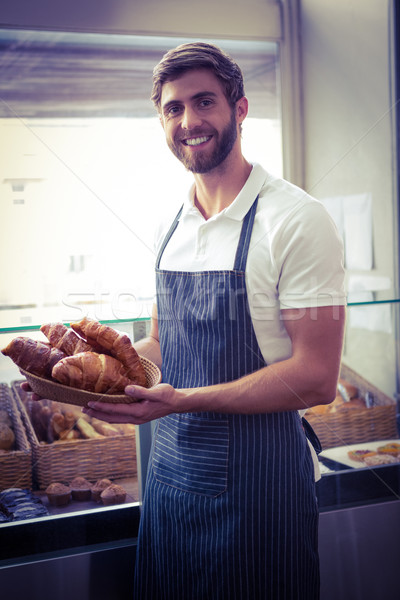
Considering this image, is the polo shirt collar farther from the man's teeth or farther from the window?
the window

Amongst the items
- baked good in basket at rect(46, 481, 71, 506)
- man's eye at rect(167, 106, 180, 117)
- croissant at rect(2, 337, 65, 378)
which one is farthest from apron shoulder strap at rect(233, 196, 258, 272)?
baked good in basket at rect(46, 481, 71, 506)

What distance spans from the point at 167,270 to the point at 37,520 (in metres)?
0.56

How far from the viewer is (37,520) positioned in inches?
47.3

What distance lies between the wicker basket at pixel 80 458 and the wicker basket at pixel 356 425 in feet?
1.48

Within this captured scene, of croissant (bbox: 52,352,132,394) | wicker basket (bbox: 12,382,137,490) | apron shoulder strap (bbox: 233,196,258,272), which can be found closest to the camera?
croissant (bbox: 52,352,132,394)

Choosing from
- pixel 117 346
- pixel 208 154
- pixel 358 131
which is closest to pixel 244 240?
pixel 208 154

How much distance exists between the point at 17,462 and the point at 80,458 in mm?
128

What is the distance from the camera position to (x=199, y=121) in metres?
1.09

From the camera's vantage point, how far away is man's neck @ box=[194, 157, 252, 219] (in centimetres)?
113

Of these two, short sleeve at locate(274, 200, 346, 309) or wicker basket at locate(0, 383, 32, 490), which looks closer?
short sleeve at locate(274, 200, 346, 309)

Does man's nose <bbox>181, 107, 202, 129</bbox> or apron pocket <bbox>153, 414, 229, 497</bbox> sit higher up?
man's nose <bbox>181, 107, 202, 129</bbox>

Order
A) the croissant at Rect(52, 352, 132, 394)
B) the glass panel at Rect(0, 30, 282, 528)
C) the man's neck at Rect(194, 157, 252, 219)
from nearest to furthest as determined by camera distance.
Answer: the croissant at Rect(52, 352, 132, 394) < the man's neck at Rect(194, 157, 252, 219) < the glass panel at Rect(0, 30, 282, 528)

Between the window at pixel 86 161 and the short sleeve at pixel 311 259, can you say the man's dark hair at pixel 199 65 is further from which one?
the window at pixel 86 161

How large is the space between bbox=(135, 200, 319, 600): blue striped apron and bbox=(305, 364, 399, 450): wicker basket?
36 cm
